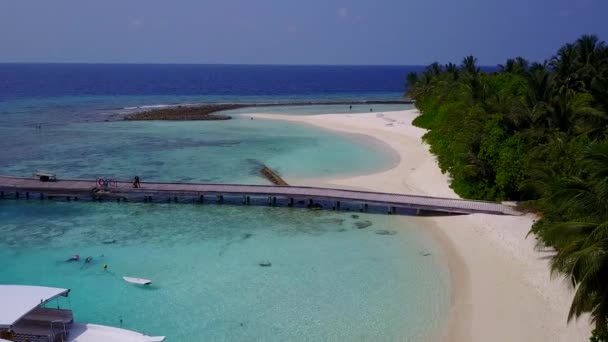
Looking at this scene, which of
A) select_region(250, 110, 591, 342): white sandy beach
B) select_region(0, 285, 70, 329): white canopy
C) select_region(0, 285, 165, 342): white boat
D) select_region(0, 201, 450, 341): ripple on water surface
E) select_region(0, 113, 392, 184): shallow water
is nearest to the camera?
select_region(0, 285, 70, 329): white canopy

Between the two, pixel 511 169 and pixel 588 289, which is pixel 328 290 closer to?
pixel 588 289

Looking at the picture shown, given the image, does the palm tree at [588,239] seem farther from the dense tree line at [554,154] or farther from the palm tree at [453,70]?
the palm tree at [453,70]

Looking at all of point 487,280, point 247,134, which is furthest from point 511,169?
point 247,134

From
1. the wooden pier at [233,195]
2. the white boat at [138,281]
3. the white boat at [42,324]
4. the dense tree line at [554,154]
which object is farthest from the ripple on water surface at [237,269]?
the dense tree line at [554,154]

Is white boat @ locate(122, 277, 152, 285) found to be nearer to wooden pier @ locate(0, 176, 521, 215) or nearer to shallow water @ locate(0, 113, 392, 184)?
wooden pier @ locate(0, 176, 521, 215)

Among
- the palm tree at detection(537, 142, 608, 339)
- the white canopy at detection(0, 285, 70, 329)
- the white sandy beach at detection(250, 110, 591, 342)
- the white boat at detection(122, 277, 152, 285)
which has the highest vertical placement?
the palm tree at detection(537, 142, 608, 339)

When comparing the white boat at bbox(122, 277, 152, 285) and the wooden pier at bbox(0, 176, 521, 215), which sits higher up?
the wooden pier at bbox(0, 176, 521, 215)

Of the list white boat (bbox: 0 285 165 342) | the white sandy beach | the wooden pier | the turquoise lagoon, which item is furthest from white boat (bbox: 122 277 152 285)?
the white sandy beach

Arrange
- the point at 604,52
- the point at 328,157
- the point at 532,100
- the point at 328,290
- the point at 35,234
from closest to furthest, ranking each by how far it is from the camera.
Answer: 1. the point at 328,290
2. the point at 35,234
3. the point at 532,100
4. the point at 604,52
5. the point at 328,157
